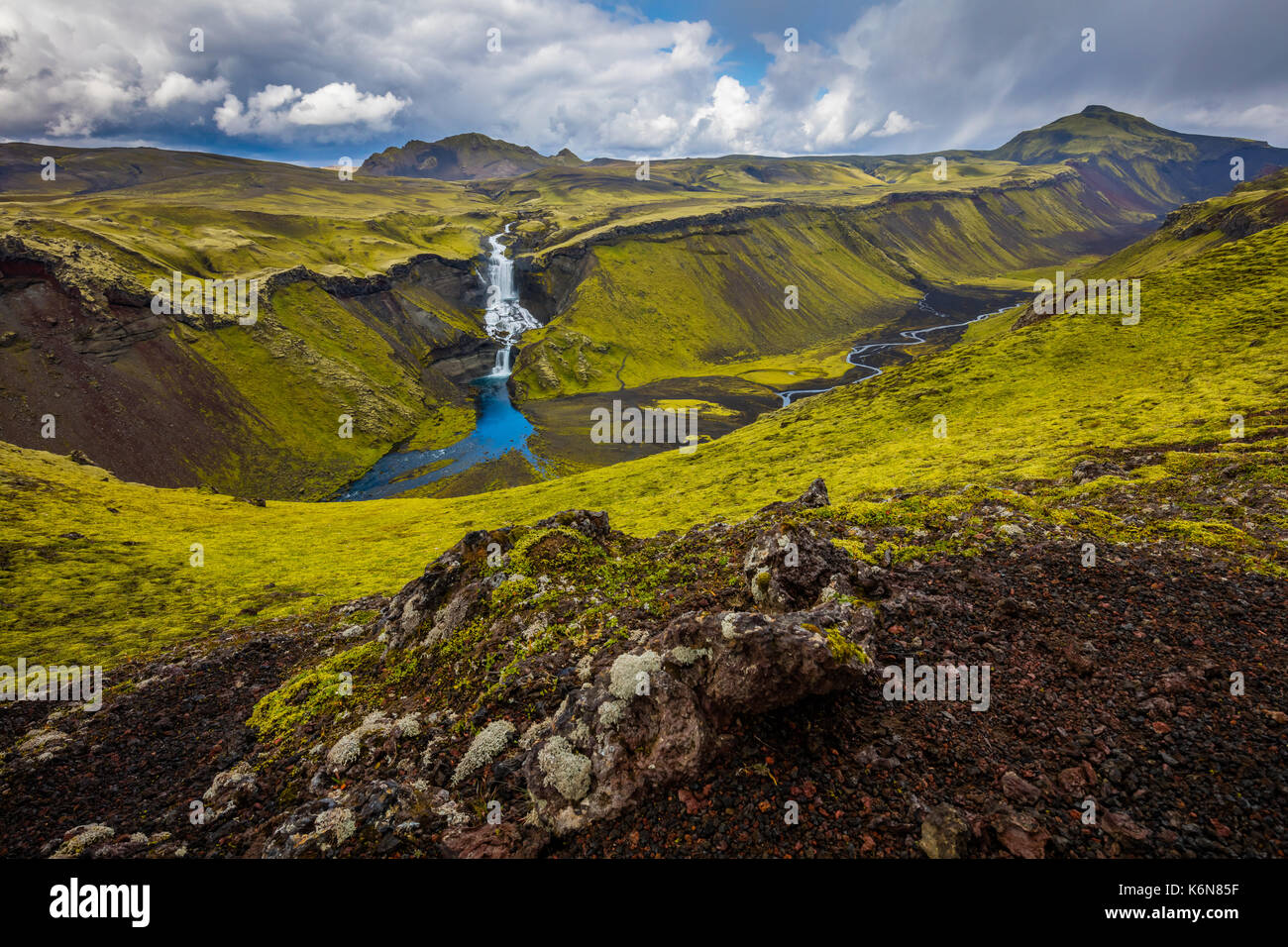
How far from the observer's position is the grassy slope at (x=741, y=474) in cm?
3431

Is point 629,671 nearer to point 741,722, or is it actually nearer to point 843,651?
point 741,722

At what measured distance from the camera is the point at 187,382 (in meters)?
102

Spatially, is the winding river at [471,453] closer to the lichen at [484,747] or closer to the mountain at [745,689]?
the mountain at [745,689]

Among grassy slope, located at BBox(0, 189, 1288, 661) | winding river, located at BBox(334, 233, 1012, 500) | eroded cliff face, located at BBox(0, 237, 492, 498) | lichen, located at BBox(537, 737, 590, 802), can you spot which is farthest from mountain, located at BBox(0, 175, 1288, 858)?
eroded cliff face, located at BBox(0, 237, 492, 498)

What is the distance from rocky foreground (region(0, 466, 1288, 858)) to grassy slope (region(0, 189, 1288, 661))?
14.8 m

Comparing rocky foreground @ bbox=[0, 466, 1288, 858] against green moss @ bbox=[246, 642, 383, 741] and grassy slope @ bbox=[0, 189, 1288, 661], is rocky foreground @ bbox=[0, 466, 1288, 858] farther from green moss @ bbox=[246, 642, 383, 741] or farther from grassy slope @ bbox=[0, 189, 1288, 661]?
grassy slope @ bbox=[0, 189, 1288, 661]

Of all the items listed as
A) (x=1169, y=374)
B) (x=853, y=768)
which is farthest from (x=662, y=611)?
(x=1169, y=374)

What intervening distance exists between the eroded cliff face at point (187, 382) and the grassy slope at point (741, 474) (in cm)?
2927

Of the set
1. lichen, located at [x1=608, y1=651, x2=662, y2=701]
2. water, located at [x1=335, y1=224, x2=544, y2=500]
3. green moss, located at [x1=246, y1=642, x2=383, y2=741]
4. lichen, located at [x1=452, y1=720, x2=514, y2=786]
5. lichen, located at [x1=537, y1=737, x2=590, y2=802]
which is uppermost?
water, located at [x1=335, y1=224, x2=544, y2=500]

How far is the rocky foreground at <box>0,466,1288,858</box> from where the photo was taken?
8391mm

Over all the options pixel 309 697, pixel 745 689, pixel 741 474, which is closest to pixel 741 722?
pixel 745 689

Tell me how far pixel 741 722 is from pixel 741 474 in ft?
169
